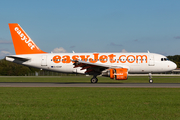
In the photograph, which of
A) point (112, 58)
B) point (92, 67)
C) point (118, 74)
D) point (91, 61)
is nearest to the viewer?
point (118, 74)

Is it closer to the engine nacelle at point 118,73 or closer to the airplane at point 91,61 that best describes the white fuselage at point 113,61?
the airplane at point 91,61

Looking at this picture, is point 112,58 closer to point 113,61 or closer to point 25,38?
point 113,61

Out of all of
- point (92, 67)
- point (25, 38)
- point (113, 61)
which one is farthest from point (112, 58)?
point (25, 38)

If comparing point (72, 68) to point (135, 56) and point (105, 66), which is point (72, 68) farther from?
point (135, 56)

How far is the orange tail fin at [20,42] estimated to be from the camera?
3856cm

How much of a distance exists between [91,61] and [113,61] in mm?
3200

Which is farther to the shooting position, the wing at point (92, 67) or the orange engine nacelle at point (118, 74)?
the wing at point (92, 67)

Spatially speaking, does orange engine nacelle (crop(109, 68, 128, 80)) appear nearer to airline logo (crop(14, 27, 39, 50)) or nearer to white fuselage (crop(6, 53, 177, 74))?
white fuselage (crop(6, 53, 177, 74))

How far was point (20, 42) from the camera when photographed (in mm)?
38594

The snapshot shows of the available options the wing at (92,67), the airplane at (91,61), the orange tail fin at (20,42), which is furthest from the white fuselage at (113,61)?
the orange tail fin at (20,42)
